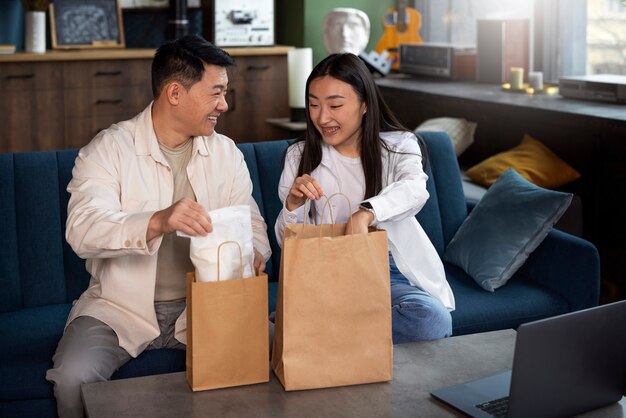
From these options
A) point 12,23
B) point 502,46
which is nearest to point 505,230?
point 502,46

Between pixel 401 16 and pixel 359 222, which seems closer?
pixel 359 222

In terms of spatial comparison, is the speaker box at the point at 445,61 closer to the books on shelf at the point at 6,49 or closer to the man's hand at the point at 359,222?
the books on shelf at the point at 6,49

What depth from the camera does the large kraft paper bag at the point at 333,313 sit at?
1.69 meters

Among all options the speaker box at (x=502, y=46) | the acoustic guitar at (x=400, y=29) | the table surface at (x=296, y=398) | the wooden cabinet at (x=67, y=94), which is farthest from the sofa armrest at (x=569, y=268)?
the wooden cabinet at (x=67, y=94)

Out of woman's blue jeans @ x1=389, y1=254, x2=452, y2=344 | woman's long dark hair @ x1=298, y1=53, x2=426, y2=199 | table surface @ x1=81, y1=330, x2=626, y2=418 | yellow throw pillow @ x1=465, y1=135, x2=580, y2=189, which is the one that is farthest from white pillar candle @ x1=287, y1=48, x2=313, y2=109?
table surface @ x1=81, y1=330, x2=626, y2=418

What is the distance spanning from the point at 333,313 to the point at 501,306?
1140 mm

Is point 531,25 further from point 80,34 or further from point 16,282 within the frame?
point 16,282

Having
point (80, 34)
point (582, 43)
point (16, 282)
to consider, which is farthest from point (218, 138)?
point (80, 34)

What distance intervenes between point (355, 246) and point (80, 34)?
3.83 m

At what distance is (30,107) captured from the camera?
4824 mm

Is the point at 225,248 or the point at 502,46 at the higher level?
the point at 502,46

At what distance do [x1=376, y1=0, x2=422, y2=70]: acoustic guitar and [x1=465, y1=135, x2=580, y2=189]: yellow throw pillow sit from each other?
1662 mm

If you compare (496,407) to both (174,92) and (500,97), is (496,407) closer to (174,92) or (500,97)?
(174,92)

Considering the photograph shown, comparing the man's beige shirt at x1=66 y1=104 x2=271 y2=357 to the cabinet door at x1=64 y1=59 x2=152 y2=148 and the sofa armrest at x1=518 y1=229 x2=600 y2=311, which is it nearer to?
the sofa armrest at x1=518 y1=229 x2=600 y2=311
